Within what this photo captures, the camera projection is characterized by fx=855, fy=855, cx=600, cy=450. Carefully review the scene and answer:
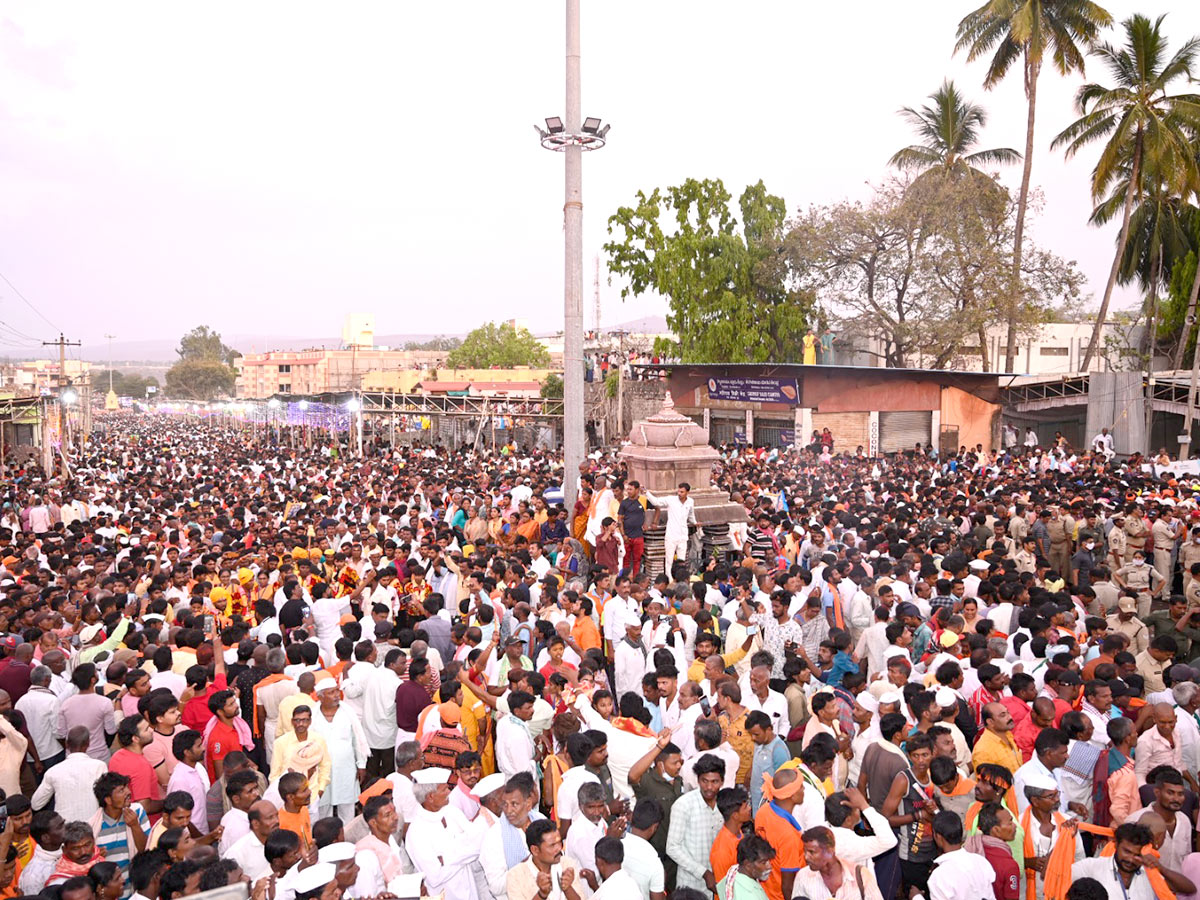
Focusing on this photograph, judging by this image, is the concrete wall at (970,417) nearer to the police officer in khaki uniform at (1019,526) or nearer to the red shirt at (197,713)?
the police officer in khaki uniform at (1019,526)

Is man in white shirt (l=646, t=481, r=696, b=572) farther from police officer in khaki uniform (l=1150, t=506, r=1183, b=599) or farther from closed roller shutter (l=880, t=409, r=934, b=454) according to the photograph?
closed roller shutter (l=880, t=409, r=934, b=454)

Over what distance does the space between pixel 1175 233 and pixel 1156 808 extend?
30.4m

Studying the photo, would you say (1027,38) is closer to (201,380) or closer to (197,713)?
(197,713)

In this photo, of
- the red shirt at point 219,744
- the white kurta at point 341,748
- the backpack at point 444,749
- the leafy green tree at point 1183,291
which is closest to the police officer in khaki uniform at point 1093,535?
the backpack at point 444,749

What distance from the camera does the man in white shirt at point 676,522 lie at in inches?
444

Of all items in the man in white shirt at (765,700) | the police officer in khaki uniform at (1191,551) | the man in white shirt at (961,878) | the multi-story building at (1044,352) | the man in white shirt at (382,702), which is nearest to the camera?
the man in white shirt at (961,878)

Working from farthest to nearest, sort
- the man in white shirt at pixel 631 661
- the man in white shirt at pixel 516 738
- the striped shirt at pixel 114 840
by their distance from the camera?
the man in white shirt at pixel 631 661
the man in white shirt at pixel 516 738
the striped shirt at pixel 114 840

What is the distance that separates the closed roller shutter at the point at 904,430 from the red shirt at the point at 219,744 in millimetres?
22813

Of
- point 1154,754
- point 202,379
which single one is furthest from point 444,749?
point 202,379

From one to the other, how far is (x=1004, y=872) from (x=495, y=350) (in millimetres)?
61084

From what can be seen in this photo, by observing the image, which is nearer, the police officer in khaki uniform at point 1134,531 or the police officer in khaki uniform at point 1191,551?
the police officer in khaki uniform at point 1191,551

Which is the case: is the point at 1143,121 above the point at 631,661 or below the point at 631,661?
above

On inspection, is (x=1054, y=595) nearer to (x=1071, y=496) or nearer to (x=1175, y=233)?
(x=1071, y=496)

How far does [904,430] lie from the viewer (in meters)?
25.7
